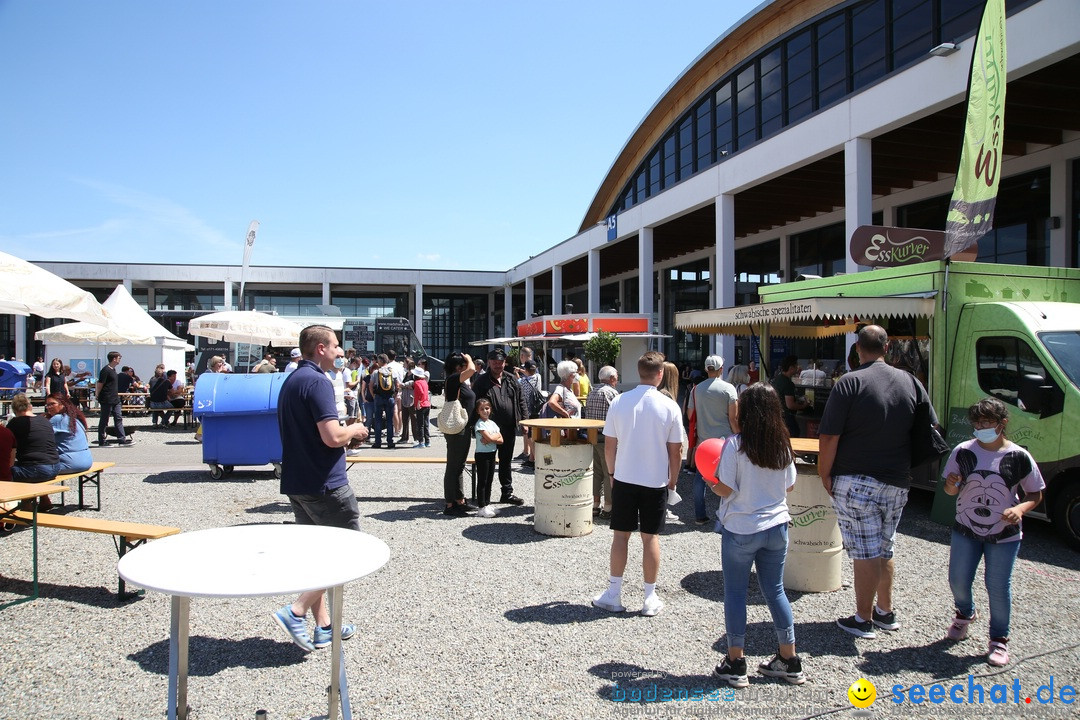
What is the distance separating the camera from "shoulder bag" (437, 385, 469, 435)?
6.99 meters

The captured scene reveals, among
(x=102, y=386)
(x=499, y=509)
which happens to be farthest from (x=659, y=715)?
(x=102, y=386)

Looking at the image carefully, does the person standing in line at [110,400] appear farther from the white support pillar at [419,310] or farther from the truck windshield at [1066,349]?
the white support pillar at [419,310]

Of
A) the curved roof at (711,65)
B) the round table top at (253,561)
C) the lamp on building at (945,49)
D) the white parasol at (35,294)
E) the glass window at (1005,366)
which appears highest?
the curved roof at (711,65)

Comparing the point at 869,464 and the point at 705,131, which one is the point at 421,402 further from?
the point at 705,131

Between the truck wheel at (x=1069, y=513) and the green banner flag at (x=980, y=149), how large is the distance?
273cm

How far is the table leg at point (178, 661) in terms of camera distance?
265 centimetres

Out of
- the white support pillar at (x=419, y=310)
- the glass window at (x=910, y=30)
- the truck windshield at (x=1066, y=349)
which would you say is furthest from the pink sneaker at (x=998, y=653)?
the white support pillar at (x=419, y=310)

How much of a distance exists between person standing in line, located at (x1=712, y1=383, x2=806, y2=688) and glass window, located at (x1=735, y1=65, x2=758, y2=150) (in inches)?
807

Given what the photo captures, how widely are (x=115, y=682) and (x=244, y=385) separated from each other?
20.5 ft

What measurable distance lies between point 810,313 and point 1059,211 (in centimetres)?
1002

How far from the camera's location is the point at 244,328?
1452 centimetres

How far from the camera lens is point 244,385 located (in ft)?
30.3

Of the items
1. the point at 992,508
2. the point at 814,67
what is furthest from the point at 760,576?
the point at 814,67

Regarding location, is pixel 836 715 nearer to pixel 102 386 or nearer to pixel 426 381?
pixel 426 381
